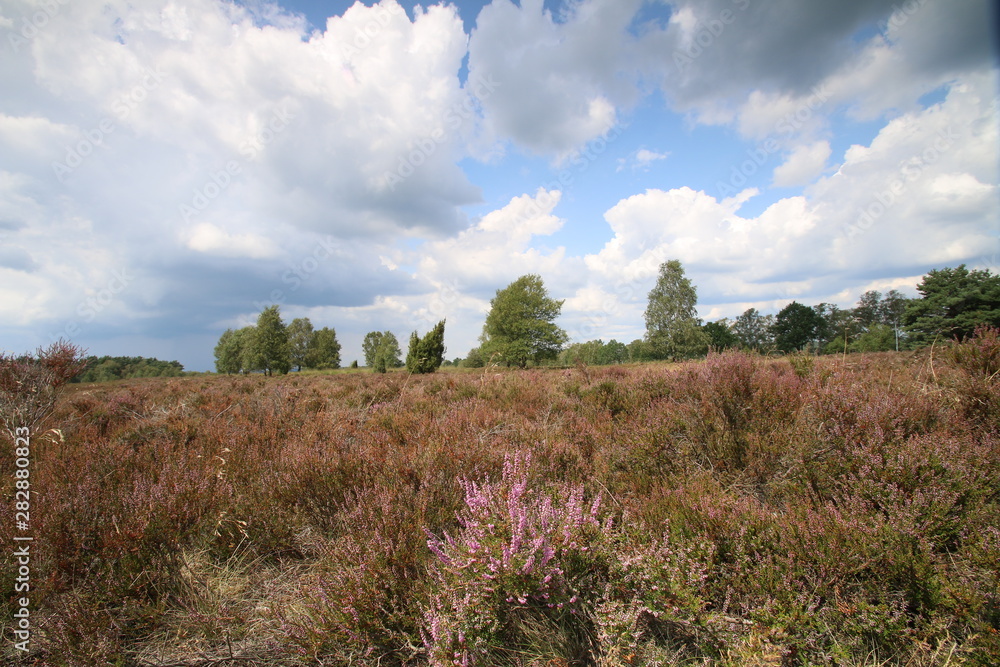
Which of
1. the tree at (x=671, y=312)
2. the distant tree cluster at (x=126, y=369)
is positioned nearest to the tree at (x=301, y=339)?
the distant tree cluster at (x=126, y=369)

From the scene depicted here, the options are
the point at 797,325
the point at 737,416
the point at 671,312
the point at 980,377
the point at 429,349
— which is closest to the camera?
the point at 737,416

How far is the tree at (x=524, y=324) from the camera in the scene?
35.9m

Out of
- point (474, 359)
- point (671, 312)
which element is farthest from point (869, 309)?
point (474, 359)

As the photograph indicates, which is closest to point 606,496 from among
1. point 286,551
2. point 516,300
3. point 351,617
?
point 351,617

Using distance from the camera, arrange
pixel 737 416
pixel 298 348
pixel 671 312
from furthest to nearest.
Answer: pixel 298 348, pixel 671 312, pixel 737 416

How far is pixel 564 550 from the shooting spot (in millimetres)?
1940

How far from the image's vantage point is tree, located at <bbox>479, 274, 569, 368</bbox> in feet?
118

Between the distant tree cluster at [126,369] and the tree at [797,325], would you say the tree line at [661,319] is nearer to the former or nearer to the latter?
the tree at [797,325]

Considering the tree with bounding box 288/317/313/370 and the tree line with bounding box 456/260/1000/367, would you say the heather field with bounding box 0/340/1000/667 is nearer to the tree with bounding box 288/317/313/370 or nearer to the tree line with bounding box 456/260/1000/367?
the tree line with bounding box 456/260/1000/367

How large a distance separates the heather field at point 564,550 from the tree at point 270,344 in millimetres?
42793

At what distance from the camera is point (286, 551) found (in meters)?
2.94

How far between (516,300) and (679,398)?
105ft

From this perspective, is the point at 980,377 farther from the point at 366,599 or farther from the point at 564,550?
the point at 366,599

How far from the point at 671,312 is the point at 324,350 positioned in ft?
171
